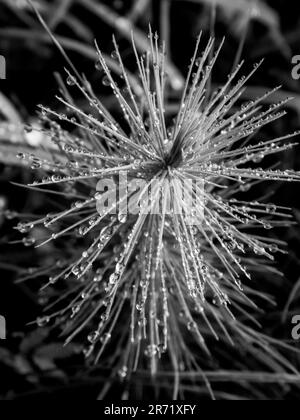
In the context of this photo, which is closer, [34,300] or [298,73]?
[34,300]

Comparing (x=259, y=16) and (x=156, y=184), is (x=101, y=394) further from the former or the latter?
(x=259, y=16)

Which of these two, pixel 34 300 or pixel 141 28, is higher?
pixel 141 28

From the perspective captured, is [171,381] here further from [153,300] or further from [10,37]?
[10,37]

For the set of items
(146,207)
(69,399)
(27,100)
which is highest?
(27,100)
